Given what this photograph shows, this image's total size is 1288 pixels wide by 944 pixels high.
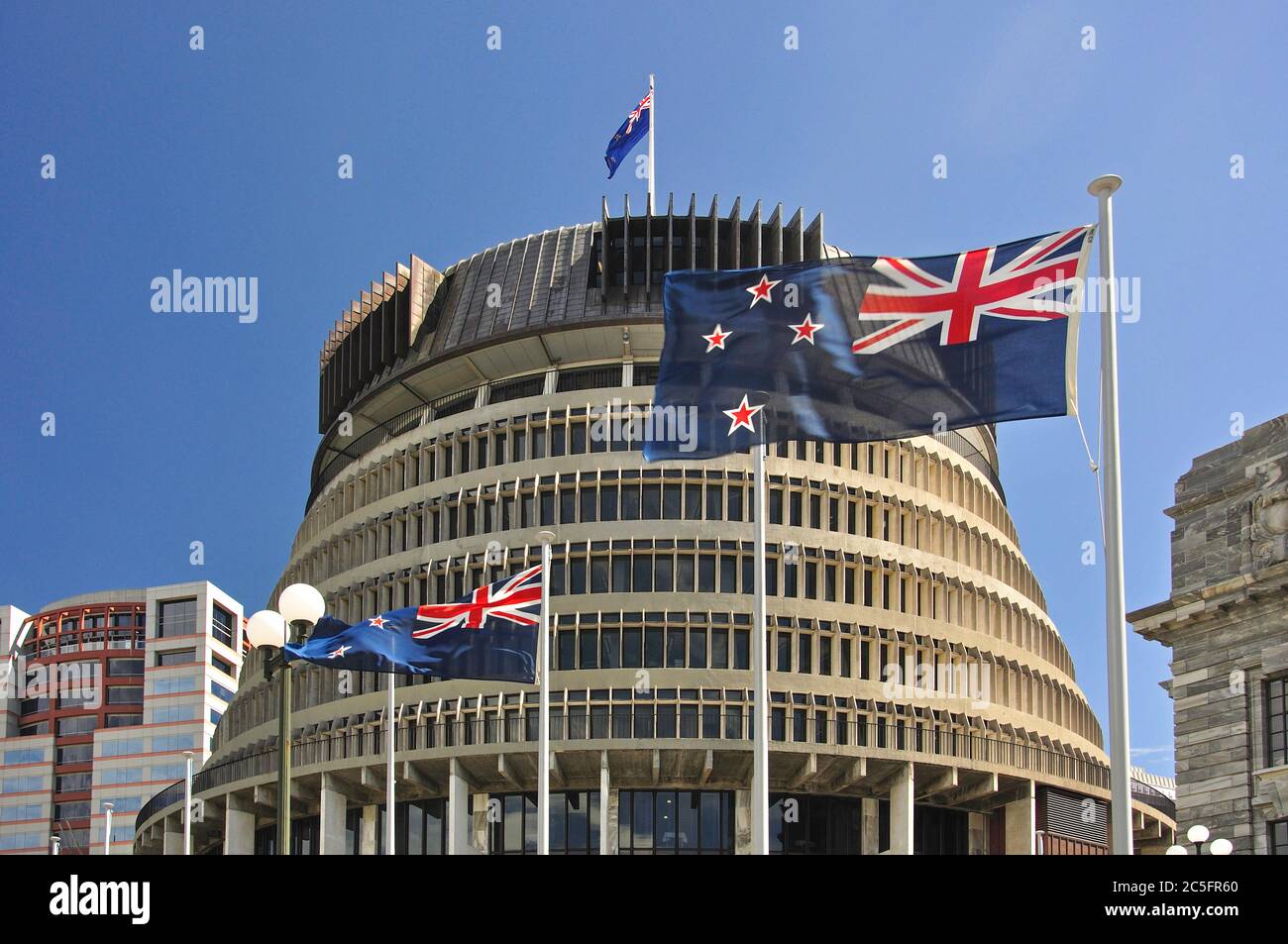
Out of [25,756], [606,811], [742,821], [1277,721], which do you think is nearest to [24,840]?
[25,756]

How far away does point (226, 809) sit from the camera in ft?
245

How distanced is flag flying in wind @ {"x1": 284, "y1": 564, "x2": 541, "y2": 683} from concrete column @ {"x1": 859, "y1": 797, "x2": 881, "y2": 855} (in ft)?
102

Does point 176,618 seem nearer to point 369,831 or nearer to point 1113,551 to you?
point 369,831

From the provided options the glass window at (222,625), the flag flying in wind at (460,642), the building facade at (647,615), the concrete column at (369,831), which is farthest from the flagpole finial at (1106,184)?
the glass window at (222,625)

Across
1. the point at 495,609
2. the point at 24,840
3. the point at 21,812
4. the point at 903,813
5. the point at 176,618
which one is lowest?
the point at 24,840

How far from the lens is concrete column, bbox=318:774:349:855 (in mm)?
68750

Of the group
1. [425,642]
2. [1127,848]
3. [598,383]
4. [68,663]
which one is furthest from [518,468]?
[68,663]

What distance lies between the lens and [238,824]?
74938 mm

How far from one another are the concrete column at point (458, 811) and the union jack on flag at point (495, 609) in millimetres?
26622

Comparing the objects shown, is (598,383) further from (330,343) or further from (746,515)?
(330,343)

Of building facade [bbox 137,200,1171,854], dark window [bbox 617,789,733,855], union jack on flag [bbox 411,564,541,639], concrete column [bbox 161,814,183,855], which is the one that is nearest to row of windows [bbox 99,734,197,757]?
concrete column [bbox 161,814,183,855]

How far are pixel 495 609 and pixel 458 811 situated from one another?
2867cm

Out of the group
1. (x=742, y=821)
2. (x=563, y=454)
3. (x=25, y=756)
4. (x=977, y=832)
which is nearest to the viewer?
(x=742, y=821)

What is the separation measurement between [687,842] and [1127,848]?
161ft
